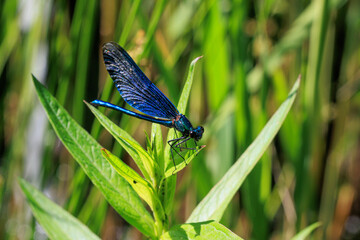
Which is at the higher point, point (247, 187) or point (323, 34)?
point (323, 34)

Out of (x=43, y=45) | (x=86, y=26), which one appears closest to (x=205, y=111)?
(x=43, y=45)

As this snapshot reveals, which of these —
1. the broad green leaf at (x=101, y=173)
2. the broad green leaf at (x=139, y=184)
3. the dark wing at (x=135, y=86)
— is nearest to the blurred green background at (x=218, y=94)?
the dark wing at (x=135, y=86)

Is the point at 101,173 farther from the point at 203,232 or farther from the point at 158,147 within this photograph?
the point at 203,232

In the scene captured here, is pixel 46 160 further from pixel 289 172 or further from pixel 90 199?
pixel 289 172

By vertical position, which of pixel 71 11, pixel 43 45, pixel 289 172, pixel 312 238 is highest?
pixel 71 11

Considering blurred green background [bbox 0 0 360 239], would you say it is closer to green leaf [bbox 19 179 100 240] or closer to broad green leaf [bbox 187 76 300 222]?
green leaf [bbox 19 179 100 240]

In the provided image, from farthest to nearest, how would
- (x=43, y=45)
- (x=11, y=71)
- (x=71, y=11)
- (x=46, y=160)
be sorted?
(x=71, y=11) < (x=11, y=71) < (x=43, y=45) < (x=46, y=160)
